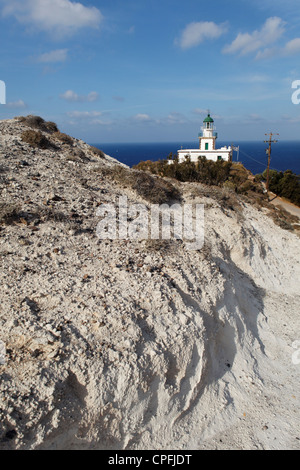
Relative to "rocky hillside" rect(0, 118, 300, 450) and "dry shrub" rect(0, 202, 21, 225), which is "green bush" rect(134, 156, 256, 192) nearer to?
"rocky hillside" rect(0, 118, 300, 450)

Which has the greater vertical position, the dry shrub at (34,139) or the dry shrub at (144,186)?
the dry shrub at (34,139)

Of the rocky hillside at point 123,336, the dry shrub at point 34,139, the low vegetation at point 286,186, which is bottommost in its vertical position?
the rocky hillside at point 123,336

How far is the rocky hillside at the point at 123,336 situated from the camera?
521 cm

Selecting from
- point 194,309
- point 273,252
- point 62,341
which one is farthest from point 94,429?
point 273,252

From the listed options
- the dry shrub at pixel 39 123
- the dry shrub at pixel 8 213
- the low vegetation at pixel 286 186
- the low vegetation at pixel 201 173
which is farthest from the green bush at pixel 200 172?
the dry shrub at pixel 8 213

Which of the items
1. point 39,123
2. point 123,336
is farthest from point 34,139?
point 123,336

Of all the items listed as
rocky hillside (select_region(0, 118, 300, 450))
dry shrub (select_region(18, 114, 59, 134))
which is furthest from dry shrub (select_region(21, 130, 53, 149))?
dry shrub (select_region(18, 114, 59, 134))

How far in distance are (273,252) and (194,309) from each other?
8.52m

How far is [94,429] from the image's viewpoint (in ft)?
17.7

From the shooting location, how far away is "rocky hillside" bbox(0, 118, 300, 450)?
521 centimetres

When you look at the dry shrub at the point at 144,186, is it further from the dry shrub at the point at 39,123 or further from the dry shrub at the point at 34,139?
the dry shrub at the point at 39,123

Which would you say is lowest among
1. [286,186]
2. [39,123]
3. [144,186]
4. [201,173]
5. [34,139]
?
[286,186]

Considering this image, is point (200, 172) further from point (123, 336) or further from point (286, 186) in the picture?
point (123, 336)

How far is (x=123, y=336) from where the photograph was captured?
19.7 ft
